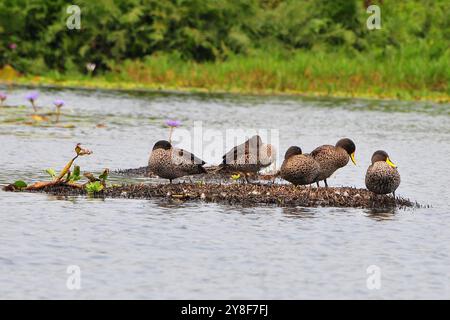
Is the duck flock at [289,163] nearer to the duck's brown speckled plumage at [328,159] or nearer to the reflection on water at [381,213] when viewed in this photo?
the duck's brown speckled plumage at [328,159]

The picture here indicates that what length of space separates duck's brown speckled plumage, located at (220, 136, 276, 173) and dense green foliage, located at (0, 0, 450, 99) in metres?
22.8

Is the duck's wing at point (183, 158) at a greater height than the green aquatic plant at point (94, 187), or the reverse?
the duck's wing at point (183, 158)

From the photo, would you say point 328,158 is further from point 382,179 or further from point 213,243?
point 213,243

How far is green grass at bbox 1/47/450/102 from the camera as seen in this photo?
39094 mm

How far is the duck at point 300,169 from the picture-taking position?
15781 millimetres

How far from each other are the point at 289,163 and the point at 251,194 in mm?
716

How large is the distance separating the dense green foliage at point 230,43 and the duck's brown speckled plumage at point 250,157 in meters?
22.8

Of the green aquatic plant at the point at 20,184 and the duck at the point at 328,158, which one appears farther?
the duck at the point at 328,158

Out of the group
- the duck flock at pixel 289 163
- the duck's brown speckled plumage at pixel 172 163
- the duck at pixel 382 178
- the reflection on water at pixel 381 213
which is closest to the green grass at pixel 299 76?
the duck flock at pixel 289 163

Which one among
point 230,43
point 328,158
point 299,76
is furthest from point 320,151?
point 230,43

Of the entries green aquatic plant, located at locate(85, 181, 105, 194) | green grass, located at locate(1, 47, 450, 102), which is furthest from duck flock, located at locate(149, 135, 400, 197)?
green grass, located at locate(1, 47, 450, 102)
